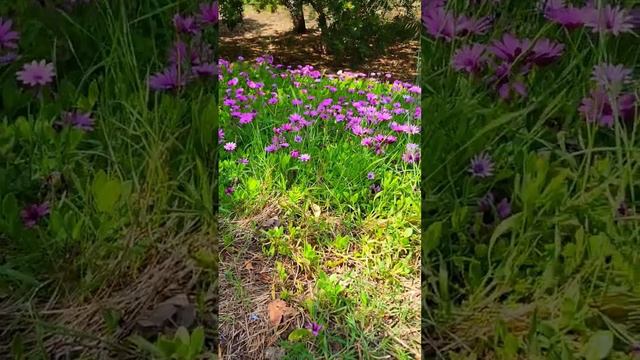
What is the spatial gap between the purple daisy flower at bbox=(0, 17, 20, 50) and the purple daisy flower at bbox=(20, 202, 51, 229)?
0.24m

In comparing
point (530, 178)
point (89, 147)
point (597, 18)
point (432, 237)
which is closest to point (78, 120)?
point (89, 147)

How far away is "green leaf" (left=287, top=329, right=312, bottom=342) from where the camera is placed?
108cm

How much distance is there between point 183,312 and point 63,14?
1.62ft

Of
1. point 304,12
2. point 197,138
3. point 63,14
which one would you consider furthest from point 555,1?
point 63,14

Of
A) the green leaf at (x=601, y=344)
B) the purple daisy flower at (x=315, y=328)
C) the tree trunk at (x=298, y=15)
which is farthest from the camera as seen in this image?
the tree trunk at (x=298, y=15)

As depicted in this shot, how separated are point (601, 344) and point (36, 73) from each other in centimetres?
93

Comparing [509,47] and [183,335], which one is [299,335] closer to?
[183,335]

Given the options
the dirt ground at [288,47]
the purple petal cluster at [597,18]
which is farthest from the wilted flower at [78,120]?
the purple petal cluster at [597,18]

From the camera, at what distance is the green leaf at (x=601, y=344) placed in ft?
2.95

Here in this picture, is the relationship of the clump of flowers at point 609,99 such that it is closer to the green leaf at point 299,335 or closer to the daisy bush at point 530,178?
the daisy bush at point 530,178

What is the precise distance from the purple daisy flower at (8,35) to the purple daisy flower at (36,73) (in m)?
0.04

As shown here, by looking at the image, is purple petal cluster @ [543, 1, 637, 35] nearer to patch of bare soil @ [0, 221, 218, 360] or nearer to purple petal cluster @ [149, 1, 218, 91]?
purple petal cluster @ [149, 1, 218, 91]

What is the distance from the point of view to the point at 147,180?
3.11 feet

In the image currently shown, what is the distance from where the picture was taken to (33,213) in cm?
91
